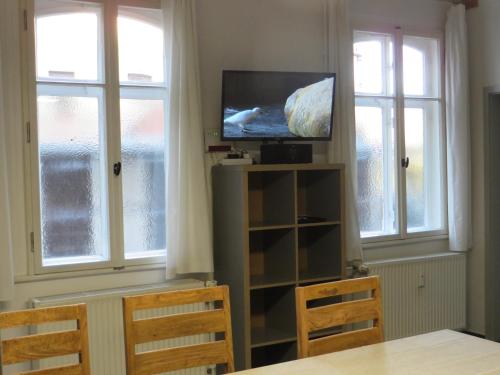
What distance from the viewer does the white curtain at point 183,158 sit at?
11.4 ft

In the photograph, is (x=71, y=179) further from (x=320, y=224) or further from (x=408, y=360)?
(x=408, y=360)

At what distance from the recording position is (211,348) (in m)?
2.12

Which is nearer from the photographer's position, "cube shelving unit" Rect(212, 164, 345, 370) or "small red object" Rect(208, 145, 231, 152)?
"cube shelving unit" Rect(212, 164, 345, 370)

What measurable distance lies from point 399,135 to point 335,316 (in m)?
2.61

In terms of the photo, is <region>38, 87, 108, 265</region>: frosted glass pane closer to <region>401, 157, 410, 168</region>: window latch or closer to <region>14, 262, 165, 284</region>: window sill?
<region>14, 262, 165, 284</region>: window sill

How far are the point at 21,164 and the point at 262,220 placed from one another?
154cm

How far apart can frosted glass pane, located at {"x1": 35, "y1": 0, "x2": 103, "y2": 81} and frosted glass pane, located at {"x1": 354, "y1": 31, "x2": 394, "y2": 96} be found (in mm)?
2006

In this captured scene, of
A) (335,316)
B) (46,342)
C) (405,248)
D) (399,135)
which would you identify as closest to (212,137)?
(399,135)

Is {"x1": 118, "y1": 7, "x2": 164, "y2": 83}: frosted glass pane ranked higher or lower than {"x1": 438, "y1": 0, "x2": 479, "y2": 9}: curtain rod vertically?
lower

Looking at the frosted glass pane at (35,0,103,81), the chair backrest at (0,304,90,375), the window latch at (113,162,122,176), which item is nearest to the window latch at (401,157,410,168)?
the window latch at (113,162,122,176)

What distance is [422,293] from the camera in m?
4.57

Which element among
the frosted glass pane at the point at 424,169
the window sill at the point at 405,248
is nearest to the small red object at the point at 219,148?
the window sill at the point at 405,248

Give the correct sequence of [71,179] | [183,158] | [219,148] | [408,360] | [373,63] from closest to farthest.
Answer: [408,360]
[71,179]
[183,158]
[219,148]
[373,63]

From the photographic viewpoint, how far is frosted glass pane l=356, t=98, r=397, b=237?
446cm
